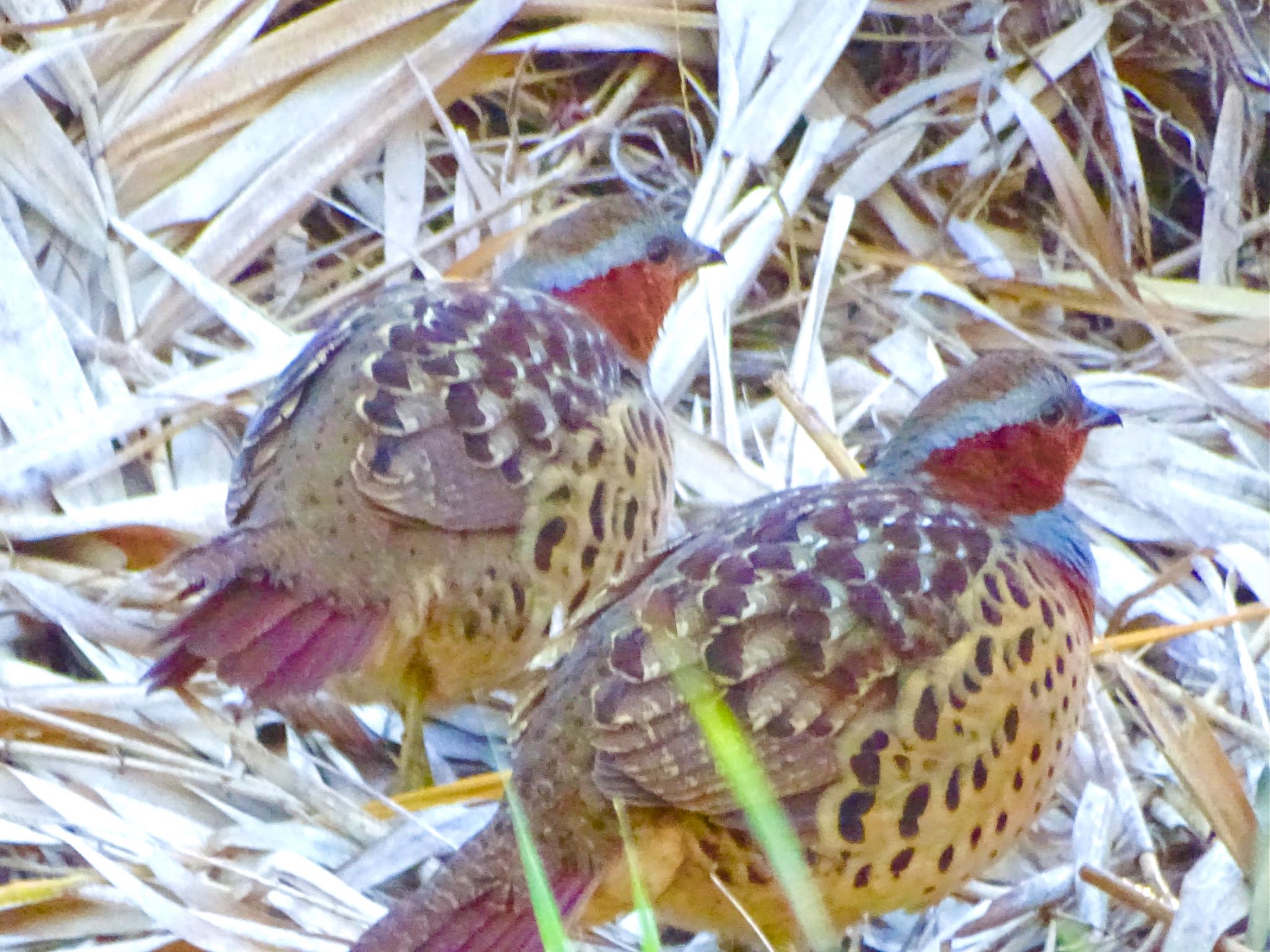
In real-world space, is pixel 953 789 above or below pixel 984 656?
below

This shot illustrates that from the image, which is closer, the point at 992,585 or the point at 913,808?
the point at 913,808

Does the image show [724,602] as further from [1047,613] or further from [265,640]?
[265,640]

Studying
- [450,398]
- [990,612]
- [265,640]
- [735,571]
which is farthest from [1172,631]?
[265,640]

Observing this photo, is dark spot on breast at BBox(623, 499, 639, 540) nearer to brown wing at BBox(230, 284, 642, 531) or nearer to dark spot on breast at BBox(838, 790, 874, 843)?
brown wing at BBox(230, 284, 642, 531)

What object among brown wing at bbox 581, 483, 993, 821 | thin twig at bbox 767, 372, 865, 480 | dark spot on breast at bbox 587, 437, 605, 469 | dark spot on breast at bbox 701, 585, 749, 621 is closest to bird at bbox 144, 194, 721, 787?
dark spot on breast at bbox 587, 437, 605, 469

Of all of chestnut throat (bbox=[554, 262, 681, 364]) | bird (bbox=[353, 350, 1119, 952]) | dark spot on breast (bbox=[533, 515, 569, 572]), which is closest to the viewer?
bird (bbox=[353, 350, 1119, 952])

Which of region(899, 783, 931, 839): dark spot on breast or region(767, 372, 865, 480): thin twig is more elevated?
region(767, 372, 865, 480): thin twig
